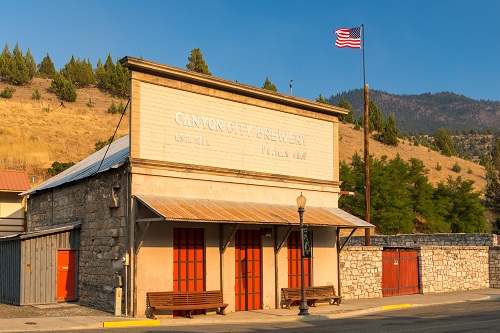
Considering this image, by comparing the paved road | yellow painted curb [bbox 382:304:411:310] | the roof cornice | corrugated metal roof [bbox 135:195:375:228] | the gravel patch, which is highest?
the roof cornice

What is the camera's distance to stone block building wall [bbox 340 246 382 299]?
88.2 ft

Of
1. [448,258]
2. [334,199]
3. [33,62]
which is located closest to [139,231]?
[334,199]

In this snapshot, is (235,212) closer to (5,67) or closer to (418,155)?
(5,67)

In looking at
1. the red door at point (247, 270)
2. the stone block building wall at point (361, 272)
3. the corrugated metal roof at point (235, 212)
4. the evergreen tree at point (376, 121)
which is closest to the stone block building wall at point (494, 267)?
the stone block building wall at point (361, 272)

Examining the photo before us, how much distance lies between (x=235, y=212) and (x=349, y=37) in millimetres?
13175

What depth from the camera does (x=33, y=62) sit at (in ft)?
335

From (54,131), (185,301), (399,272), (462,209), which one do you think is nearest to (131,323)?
(185,301)

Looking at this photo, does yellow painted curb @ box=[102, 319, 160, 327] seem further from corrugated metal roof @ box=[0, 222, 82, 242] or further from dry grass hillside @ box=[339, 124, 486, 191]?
dry grass hillside @ box=[339, 124, 486, 191]

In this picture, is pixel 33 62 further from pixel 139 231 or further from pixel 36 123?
pixel 139 231

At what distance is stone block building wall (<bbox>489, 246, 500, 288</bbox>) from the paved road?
523 inches

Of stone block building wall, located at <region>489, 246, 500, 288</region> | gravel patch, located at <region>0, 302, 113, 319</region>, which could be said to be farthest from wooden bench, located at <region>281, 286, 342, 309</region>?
stone block building wall, located at <region>489, 246, 500, 288</region>

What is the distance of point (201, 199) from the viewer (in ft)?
70.8

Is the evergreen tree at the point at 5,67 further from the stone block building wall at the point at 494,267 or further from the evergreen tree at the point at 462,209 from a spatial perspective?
the stone block building wall at the point at 494,267

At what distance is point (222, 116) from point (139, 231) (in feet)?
18.4
